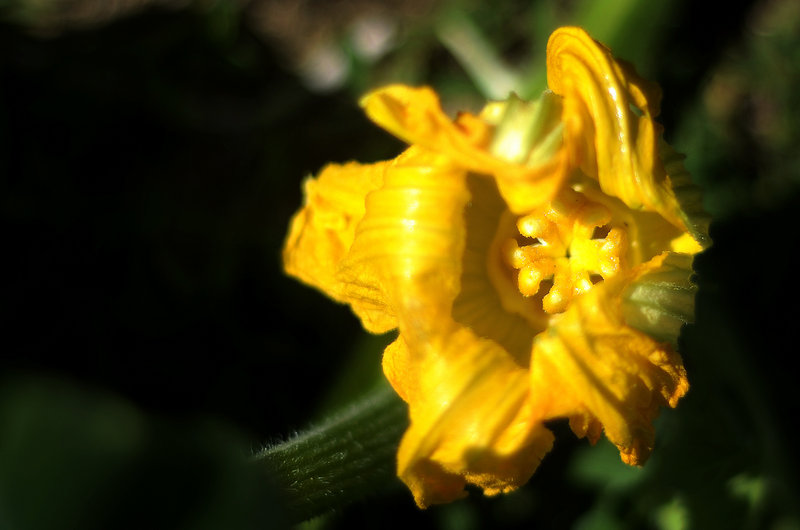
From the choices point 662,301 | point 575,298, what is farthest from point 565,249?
point 662,301

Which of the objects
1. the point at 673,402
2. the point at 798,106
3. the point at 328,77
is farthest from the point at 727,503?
the point at 328,77

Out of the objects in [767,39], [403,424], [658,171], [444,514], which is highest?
[658,171]

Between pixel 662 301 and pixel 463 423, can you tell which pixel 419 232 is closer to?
pixel 463 423

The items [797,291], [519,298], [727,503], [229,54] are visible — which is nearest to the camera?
[519,298]

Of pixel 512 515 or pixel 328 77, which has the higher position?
pixel 328 77

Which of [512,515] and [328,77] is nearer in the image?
[512,515]

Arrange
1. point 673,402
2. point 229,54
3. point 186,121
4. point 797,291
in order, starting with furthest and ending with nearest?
point 229,54 → point 186,121 → point 797,291 → point 673,402

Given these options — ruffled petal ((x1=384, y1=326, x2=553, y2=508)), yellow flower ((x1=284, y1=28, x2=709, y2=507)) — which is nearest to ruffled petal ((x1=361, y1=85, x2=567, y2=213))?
yellow flower ((x1=284, y1=28, x2=709, y2=507))

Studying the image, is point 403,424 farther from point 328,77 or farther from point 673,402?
point 328,77
